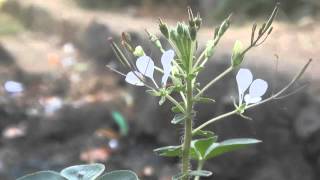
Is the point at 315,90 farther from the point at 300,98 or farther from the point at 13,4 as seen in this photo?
the point at 13,4

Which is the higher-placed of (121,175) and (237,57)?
(237,57)

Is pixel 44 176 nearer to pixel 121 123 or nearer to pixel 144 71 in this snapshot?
pixel 144 71

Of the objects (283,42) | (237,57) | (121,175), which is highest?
(283,42)

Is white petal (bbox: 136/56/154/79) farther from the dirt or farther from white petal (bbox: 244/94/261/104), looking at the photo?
the dirt

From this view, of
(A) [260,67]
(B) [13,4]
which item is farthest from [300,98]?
(B) [13,4]

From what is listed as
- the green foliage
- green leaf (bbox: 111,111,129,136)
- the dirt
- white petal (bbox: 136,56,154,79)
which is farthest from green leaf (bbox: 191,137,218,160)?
green leaf (bbox: 111,111,129,136)

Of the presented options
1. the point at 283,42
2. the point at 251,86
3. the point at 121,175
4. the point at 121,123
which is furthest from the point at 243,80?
the point at 121,123
